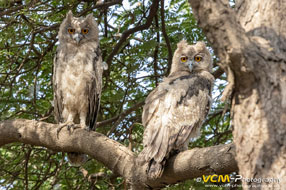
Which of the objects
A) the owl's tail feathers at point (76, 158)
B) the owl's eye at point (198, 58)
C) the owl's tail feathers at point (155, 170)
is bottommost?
the owl's tail feathers at point (155, 170)

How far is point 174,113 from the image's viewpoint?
3.97 metres

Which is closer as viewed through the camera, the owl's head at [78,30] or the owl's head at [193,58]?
the owl's head at [193,58]

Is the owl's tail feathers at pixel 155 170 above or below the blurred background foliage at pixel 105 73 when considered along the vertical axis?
below

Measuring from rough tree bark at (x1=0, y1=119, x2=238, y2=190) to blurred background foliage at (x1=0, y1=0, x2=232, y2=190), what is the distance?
1.13 meters

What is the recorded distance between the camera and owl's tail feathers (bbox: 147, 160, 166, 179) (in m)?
3.19

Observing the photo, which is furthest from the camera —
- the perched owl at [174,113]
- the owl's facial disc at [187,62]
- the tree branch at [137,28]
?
the tree branch at [137,28]

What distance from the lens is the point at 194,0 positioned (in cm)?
202

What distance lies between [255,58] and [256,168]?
0.54 metres

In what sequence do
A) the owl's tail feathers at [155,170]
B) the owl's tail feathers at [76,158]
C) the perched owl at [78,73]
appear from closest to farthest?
the owl's tail feathers at [155,170] → the owl's tail feathers at [76,158] → the perched owl at [78,73]

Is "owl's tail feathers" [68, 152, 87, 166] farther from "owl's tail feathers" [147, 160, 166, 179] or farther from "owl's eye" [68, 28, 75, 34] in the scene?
"owl's eye" [68, 28, 75, 34]

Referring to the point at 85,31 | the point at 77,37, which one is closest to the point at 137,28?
the point at 85,31

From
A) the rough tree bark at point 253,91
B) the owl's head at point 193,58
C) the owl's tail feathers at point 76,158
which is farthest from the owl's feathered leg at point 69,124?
the rough tree bark at point 253,91

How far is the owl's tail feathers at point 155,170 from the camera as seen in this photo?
126 inches

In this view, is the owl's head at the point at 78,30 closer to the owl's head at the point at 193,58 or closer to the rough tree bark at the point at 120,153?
the owl's head at the point at 193,58
